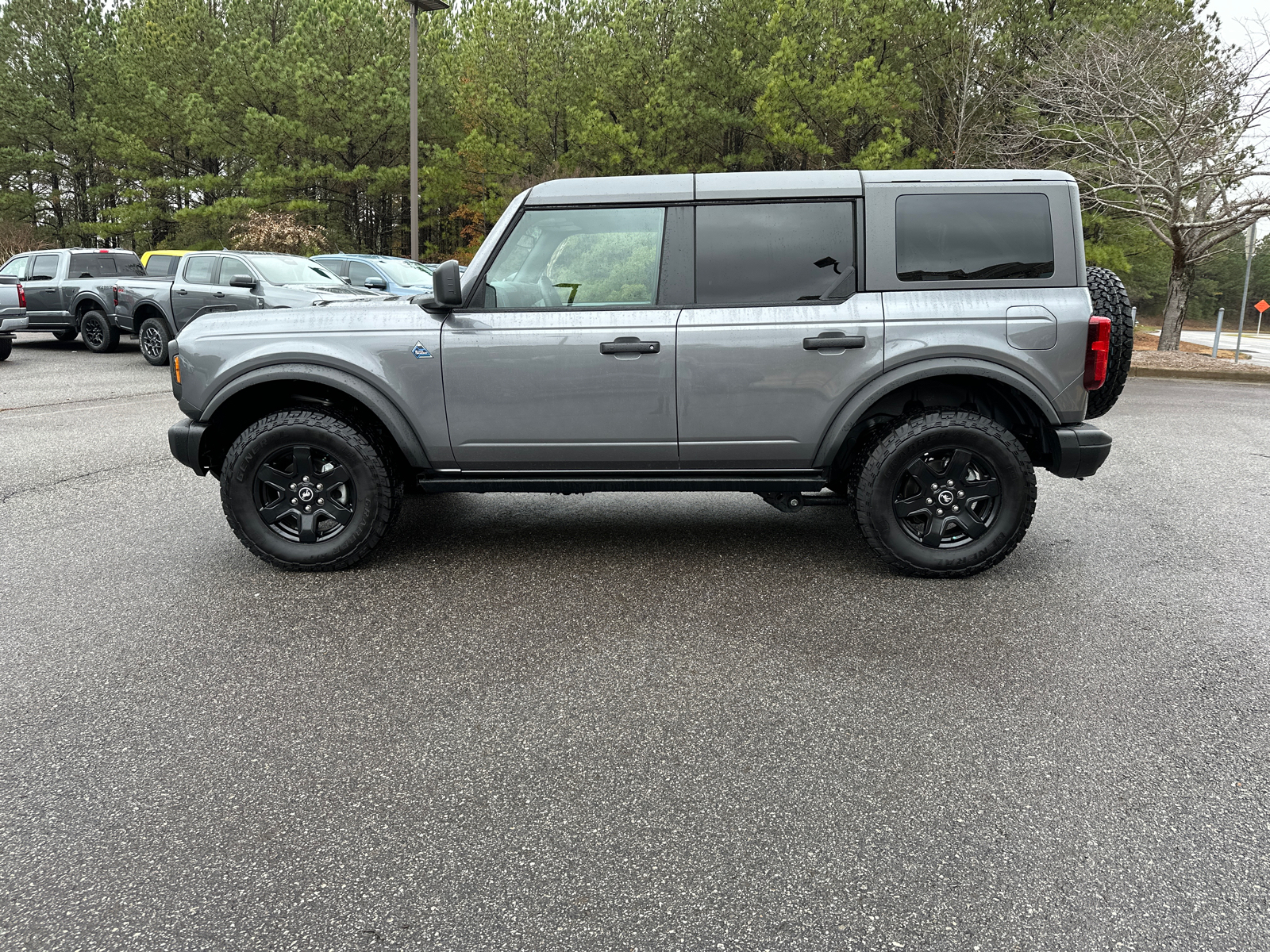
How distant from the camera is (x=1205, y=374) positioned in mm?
16141

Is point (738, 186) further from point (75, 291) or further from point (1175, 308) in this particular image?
point (1175, 308)

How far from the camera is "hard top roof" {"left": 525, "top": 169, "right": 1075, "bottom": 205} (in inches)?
181

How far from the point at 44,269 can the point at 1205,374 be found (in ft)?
66.8

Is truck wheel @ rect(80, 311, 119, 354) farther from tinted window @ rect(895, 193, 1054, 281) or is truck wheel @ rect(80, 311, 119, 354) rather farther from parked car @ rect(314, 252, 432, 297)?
tinted window @ rect(895, 193, 1054, 281)

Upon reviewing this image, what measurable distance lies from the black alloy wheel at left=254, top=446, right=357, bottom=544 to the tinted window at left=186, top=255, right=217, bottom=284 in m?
10.9

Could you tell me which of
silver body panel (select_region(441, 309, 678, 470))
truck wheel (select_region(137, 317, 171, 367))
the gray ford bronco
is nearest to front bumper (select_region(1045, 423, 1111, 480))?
the gray ford bronco

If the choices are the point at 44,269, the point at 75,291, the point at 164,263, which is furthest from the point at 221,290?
the point at 164,263

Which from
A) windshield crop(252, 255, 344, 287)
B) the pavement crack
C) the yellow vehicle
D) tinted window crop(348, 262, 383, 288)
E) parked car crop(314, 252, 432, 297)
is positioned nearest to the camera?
the pavement crack

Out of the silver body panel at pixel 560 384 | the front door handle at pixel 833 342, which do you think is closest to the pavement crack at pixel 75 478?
the silver body panel at pixel 560 384

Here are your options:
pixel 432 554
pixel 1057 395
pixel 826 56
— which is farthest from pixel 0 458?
pixel 826 56

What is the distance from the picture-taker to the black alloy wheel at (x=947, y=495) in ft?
15.3

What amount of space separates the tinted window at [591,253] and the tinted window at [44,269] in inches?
623

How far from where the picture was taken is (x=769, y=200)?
4629mm

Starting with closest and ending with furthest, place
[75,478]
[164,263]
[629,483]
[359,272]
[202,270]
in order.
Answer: [629,483] → [75,478] → [202,270] → [359,272] → [164,263]
